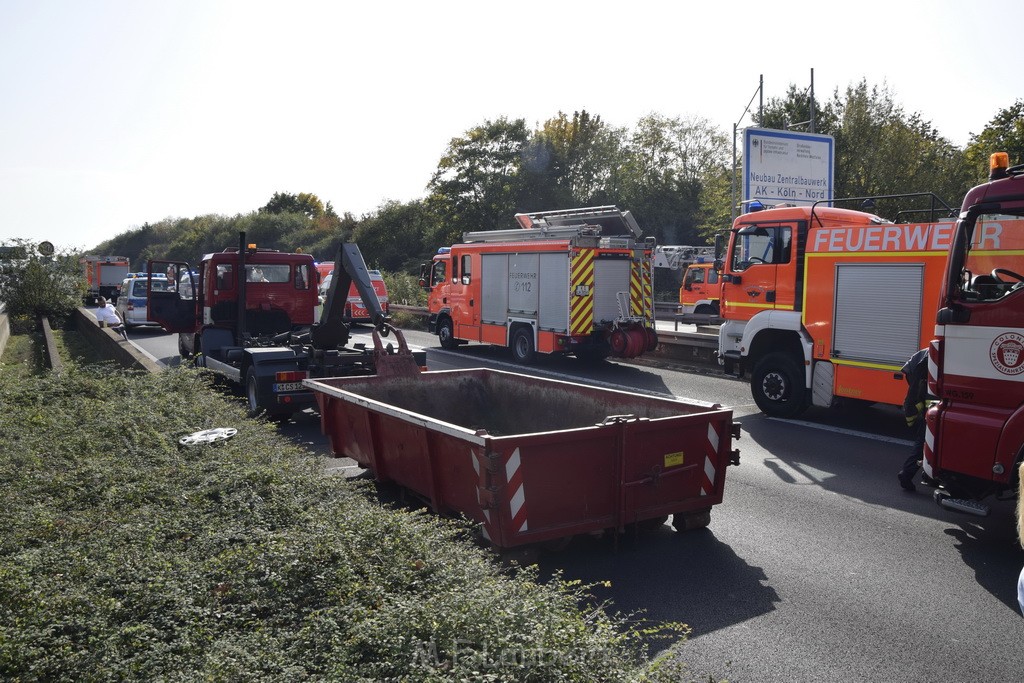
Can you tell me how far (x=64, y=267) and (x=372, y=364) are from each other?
21.4 metres

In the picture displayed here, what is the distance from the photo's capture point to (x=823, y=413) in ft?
39.2

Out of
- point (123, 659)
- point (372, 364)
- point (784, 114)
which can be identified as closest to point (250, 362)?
point (372, 364)

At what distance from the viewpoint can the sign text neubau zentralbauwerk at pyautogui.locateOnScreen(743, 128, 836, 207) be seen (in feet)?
69.3

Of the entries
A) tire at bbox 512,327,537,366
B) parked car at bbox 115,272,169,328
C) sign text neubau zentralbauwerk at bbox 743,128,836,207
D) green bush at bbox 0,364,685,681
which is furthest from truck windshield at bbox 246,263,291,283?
parked car at bbox 115,272,169,328

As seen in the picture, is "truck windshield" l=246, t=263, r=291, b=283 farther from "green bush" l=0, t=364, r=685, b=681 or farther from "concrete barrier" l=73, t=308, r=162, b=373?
"green bush" l=0, t=364, r=685, b=681

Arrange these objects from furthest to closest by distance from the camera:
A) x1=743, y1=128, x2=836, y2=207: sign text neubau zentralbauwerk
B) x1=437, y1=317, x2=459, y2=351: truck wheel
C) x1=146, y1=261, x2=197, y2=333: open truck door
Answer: x1=743, y1=128, x2=836, y2=207: sign text neubau zentralbauwerk
x1=437, y1=317, x2=459, y2=351: truck wheel
x1=146, y1=261, x2=197, y2=333: open truck door

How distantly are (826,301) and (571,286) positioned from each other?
6.54 m

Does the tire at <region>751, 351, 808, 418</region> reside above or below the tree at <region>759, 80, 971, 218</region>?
below

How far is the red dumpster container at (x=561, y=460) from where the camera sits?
214 inches

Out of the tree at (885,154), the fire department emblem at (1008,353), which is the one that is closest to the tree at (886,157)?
the tree at (885,154)

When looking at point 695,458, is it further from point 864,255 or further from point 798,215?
point 798,215

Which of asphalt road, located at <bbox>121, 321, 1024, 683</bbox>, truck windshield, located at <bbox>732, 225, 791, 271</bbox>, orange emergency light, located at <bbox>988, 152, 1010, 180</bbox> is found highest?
orange emergency light, located at <bbox>988, 152, 1010, 180</bbox>

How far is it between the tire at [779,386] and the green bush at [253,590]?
23.5 feet

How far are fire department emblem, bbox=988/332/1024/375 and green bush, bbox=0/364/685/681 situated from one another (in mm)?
3718
